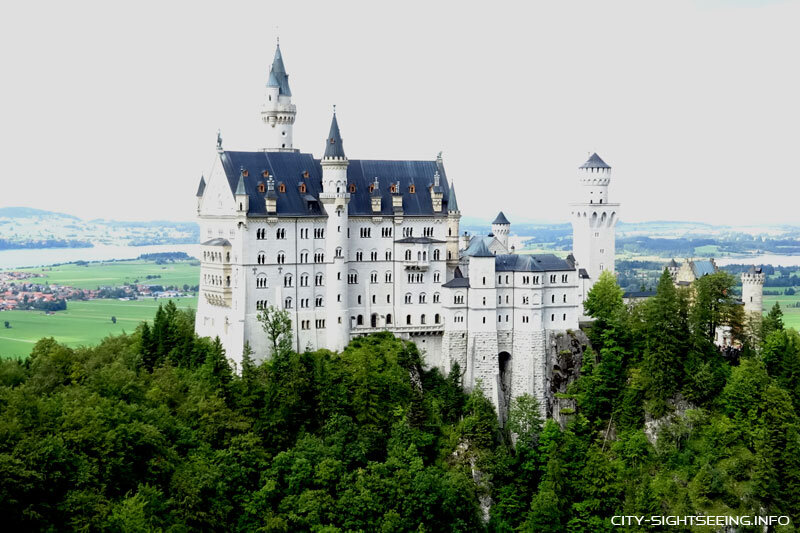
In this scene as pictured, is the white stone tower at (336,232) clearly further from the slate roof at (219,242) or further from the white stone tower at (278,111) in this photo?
the white stone tower at (278,111)

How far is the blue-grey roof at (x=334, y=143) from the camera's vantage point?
87125mm

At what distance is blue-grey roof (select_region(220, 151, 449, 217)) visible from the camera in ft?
282

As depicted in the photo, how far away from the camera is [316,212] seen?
8725 cm

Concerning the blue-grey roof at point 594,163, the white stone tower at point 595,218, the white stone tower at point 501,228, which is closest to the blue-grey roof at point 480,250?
the white stone tower at point 501,228

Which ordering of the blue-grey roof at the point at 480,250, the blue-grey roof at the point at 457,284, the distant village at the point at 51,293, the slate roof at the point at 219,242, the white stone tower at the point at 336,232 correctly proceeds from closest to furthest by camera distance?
the slate roof at the point at 219,242 < the white stone tower at the point at 336,232 < the blue-grey roof at the point at 480,250 < the blue-grey roof at the point at 457,284 < the distant village at the point at 51,293

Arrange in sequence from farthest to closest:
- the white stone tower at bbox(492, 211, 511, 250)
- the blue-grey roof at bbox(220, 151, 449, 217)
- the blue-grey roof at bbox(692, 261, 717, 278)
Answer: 1. the blue-grey roof at bbox(692, 261, 717, 278)
2. the white stone tower at bbox(492, 211, 511, 250)
3. the blue-grey roof at bbox(220, 151, 449, 217)

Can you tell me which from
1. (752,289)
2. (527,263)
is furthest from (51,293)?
(752,289)

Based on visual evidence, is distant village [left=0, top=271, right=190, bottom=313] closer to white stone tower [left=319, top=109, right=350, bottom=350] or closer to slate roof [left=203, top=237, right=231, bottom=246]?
slate roof [left=203, top=237, right=231, bottom=246]

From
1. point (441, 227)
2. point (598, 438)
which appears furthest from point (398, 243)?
point (598, 438)

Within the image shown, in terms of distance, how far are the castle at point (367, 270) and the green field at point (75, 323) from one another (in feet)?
106

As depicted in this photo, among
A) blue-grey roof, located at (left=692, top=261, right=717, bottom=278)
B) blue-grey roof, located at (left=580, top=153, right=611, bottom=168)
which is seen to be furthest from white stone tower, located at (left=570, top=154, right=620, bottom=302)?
blue-grey roof, located at (left=692, top=261, right=717, bottom=278)

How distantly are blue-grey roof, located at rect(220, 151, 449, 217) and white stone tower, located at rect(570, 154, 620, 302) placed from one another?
573 inches

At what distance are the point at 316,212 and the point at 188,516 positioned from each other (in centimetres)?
2751

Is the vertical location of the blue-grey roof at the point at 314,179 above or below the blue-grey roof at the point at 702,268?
above
